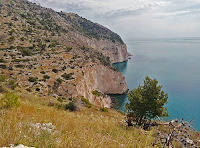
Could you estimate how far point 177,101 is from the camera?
40.7 metres

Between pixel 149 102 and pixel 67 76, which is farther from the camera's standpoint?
pixel 67 76

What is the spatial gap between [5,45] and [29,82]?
2088cm

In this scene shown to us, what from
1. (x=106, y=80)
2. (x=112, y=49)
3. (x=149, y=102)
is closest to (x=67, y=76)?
(x=149, y=102)

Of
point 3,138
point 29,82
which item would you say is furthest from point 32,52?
point 3,138

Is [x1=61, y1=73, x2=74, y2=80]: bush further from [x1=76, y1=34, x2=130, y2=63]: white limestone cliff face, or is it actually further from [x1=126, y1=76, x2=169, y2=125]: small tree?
[x1=76, y1=34, x2=130, y2=63]: white limestone cliff face

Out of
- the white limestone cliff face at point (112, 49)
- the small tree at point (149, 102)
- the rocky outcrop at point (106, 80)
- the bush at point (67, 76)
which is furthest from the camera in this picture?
the white limestone cliff face at point (112, 49)

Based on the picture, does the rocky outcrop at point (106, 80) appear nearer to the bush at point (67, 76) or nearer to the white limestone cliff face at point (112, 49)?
the bush at point (67, 76)

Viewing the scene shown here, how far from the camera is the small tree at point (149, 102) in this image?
11.3 m

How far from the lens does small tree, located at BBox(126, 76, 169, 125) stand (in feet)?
37.0

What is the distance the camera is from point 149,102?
37.5 feet

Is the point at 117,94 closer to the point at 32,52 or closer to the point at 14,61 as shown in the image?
the point at 32,52

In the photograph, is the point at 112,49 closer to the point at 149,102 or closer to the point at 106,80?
the point at 106,80

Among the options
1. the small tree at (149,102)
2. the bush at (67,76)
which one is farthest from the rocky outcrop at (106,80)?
the small tree at (149,102)

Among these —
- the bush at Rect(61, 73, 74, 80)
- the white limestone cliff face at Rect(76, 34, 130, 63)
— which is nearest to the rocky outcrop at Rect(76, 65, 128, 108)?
the bush at Rect(61, 73, 74, 80)
